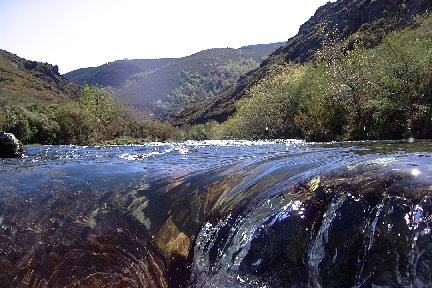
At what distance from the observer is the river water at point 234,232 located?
5.26 m

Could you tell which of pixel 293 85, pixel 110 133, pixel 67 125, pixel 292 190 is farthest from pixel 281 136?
pixel 292 190

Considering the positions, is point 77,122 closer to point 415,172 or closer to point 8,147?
point 8,147

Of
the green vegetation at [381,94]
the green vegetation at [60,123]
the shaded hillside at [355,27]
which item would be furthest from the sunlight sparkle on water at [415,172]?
the green vegetation at [60,123]

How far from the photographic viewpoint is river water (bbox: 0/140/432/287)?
5.26 m

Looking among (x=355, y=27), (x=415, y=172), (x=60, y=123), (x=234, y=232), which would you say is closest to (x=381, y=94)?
(x=415, y=172)

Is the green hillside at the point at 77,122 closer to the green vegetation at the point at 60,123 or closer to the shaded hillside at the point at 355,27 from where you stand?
the green vegetation at the point at 60,123

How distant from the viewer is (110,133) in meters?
91.4

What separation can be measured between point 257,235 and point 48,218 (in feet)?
13.0

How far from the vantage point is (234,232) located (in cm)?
659

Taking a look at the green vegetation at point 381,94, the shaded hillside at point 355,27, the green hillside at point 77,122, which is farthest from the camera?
the shaded hillside at point 355,27

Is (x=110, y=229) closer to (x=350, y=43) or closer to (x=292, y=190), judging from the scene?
(x=292, y=190)

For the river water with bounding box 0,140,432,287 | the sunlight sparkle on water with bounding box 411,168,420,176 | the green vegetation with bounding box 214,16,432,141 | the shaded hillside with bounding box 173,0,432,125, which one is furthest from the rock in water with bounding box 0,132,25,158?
the shaded hillside with bounding box 173,0,432,125

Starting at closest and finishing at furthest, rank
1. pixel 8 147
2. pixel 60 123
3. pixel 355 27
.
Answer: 1. pixel 8 147
2. pixel 60 123
3. pixel 355 27

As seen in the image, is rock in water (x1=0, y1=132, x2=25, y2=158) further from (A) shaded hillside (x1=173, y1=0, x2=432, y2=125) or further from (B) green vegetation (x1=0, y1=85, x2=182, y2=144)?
(B) green vegetation (x1=0, y1=85, x2=182, y2=144)
